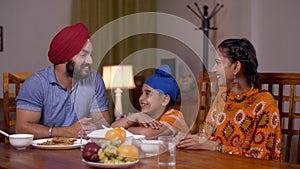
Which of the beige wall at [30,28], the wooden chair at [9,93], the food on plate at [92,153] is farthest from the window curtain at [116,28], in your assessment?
the food on plate at [92,153]

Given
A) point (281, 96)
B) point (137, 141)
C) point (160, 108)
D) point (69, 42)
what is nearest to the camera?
point (137, 141)

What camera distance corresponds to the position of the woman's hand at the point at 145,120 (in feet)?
6.68

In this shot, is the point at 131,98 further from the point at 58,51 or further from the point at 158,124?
the point at 158,124

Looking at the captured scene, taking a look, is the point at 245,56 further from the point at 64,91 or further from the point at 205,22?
the point at 205,22

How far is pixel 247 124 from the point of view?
1884 millimetres

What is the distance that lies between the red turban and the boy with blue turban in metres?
0.44

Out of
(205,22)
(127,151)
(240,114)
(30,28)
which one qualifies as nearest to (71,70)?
(240,114)

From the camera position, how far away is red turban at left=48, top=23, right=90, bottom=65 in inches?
90.3

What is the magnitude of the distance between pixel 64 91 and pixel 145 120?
1.60 feet

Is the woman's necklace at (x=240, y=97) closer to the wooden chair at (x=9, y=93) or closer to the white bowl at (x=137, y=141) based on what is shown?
the white bowl at (x=137, y=141)

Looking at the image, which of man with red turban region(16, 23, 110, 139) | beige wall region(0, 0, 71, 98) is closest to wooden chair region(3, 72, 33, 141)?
man with red turban region(16, 23, 110, 139)

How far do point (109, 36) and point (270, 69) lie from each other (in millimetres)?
1568

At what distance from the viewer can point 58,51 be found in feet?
7.67

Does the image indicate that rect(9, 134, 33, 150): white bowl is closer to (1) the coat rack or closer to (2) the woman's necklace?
(2) the woman's necklace
